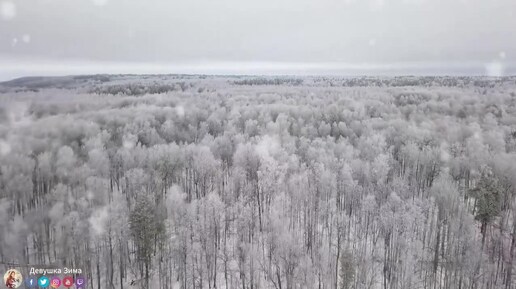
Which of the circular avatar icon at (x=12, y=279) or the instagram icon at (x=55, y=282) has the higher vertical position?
the circular avatar icon at (x=12, y=279)

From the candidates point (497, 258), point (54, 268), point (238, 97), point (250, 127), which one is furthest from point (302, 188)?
point (238, 97)

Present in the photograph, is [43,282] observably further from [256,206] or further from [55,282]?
[256,206]

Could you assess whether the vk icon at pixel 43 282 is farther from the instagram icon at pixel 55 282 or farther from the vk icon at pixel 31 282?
the instagram icon at pixel 55 282

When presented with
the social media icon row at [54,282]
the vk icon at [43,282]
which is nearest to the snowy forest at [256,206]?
the social media icon row at [54,282]

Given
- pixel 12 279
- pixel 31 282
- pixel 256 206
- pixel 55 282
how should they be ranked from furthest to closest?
pixel 256 206
pixel 55 282
pixel 31 282
pixel 12 279

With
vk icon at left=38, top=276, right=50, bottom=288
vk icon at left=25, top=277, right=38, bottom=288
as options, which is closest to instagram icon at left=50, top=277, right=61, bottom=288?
vk icon at left=38, top=276, right=50, bottom=288

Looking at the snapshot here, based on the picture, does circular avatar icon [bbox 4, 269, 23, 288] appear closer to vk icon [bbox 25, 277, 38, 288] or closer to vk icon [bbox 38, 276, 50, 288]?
vk icon [bbox 25, 277, 38, 288]

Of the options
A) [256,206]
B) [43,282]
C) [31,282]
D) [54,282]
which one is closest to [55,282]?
[54,282]

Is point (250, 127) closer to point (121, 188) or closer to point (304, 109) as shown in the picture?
point (304, 109)
